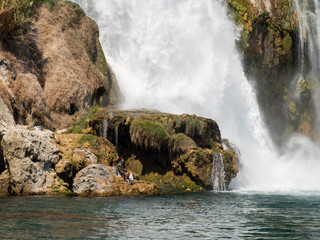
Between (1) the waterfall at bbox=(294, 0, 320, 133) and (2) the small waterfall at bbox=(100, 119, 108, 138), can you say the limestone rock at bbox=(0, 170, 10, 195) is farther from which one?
(1) the waterfall at bbox=(294, 0, 320, 133)

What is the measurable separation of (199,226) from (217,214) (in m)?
2.04

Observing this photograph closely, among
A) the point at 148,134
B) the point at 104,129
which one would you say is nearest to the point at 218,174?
the point at 148,134

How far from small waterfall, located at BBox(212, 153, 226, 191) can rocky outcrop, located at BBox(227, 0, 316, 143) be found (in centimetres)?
1629

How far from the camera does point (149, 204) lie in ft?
43.6

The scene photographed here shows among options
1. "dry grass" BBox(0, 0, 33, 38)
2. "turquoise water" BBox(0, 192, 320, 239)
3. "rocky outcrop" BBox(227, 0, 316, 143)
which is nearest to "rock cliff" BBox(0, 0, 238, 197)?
"dry grass" BBox(0, 0, 33, 38)

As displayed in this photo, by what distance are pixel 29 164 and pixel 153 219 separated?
25.6 feet

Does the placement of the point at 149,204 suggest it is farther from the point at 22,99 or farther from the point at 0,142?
the point at 22,99

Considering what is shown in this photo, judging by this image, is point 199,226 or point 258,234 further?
point 199,226

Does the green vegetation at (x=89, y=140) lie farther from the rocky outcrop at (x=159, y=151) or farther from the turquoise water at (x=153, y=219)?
the turquoise water at (x=153, y=219)

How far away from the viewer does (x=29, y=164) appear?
16344 mm

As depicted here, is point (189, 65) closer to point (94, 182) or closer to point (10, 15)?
point (10, 15)

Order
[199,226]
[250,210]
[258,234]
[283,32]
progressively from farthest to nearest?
[283,32]
[250,210]
[199,226]
[258,234]

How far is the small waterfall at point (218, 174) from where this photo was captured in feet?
66.7

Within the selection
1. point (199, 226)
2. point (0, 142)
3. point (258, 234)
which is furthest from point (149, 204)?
point (0, 142)
